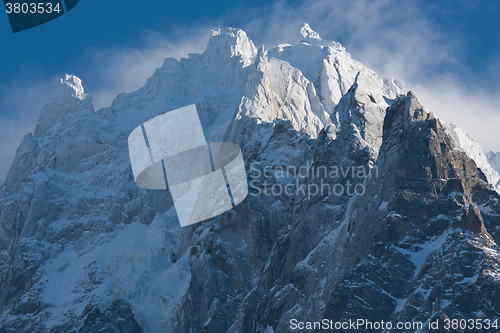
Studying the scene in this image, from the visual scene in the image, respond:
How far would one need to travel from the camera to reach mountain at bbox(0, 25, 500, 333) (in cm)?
6606

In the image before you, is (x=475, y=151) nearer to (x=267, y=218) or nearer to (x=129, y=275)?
(x=267, y=218)

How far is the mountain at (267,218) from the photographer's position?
217 ft

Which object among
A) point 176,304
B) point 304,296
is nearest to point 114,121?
point 176,304

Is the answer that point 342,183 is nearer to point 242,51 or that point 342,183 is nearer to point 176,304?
point 176,304

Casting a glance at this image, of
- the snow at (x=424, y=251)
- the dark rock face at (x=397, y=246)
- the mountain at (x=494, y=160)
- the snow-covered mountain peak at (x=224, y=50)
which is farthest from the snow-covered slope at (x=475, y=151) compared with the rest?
the snow at (x=424, y=251)

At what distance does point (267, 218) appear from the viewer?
345 ft

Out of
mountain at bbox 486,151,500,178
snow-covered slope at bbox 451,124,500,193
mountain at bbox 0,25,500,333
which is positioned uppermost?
mountain at bbox 0,25,500,333

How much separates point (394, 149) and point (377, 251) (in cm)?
1195

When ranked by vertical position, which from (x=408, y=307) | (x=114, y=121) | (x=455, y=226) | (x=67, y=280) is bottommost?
(x=67, y=280)

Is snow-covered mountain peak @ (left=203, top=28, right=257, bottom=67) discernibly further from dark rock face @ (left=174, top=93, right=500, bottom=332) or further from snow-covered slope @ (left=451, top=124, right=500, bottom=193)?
Result: dark rock face @ (left=174, top=93, right=500, bottom=332)

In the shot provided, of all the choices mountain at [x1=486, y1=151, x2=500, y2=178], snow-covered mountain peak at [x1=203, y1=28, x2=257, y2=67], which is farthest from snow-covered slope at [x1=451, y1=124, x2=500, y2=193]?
snow-covered mountain peak at [x1=203, y1=28, x2=257, y2=67]

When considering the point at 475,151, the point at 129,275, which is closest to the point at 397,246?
the point at 129,275

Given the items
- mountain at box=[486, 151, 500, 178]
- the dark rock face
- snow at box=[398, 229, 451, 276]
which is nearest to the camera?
the dark rock face

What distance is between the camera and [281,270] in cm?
8575
